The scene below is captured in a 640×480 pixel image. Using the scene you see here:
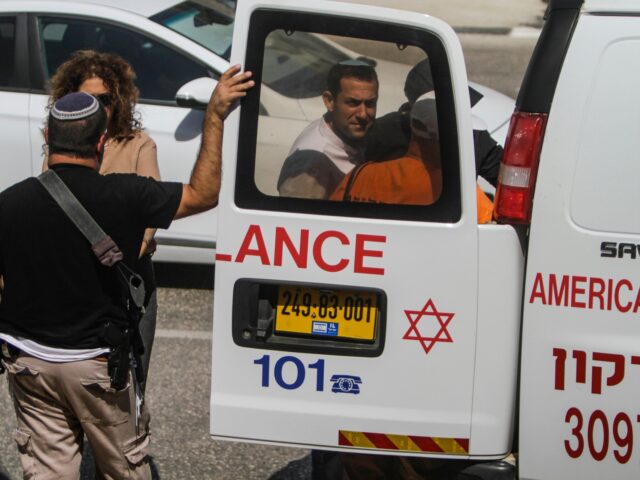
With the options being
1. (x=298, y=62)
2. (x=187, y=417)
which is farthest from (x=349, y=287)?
(x=187, y=417)

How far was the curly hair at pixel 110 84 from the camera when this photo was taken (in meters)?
4.17

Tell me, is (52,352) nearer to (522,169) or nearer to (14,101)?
(522,169)

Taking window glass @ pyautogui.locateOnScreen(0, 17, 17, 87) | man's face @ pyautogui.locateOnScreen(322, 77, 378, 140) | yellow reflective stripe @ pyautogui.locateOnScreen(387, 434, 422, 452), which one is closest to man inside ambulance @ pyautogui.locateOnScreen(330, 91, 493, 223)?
man's face @ pyautogui.locateOnScreen(322, 77, 378, 140)

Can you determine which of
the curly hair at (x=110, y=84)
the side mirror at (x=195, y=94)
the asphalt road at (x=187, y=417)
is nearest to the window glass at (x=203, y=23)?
the side mirror at (x=195, y=94)

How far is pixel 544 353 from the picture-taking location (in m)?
3.29

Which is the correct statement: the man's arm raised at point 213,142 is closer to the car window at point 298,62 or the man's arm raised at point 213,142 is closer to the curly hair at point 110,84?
the car window at point 298,62

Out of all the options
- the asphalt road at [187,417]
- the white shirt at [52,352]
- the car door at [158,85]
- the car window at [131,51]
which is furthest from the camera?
the car window at [131,51]

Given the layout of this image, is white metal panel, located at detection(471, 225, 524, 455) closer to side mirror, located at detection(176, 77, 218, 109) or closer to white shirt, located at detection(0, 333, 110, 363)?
white shirt, located at detection(0, 333, 110, 363)

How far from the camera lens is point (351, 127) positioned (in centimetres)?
335

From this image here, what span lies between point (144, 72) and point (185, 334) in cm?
164

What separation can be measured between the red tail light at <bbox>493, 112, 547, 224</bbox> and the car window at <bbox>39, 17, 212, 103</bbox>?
148 inches

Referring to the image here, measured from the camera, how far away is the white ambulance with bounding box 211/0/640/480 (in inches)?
127

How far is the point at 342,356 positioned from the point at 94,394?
796 millimetres

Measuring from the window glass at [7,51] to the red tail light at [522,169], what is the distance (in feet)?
14.1
